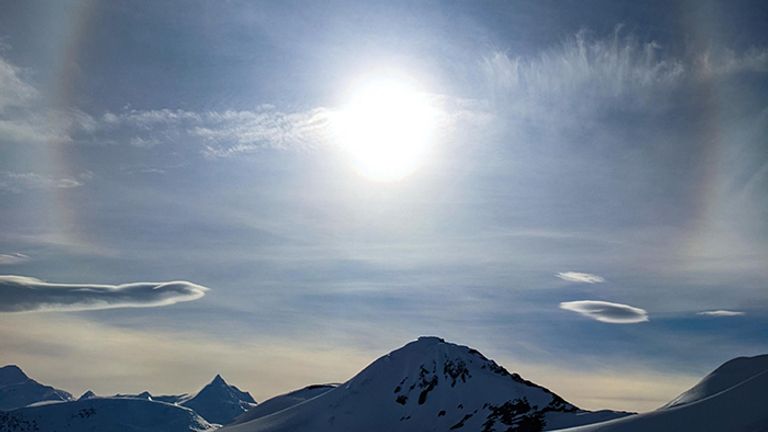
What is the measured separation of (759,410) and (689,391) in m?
40.5

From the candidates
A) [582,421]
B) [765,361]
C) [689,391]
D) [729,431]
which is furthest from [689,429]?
[582,421]

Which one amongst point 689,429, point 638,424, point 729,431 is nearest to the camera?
point 729,431

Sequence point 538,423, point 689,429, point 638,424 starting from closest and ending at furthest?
point 689,429 < point 638,424 < point 538,423

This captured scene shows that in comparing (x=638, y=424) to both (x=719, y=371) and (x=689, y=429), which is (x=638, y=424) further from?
(x=719, y=371)

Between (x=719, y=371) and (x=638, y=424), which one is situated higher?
(x=719, y=371)

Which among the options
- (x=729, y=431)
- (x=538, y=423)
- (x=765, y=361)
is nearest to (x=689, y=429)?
(x=729, y=431)

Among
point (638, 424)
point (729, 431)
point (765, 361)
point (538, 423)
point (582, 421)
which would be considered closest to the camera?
point (729, 431)

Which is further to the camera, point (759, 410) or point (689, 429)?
point (689, 429)

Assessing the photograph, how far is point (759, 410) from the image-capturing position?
4734cm

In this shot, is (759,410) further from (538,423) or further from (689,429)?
(538,423)

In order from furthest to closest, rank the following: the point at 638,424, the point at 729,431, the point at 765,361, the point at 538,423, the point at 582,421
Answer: the point at 538,423 < the point at 582,421 < the point at 765,361 < the point at 638,424 < the point at 729,431

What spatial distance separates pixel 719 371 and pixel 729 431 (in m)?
48.3

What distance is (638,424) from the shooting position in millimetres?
56875

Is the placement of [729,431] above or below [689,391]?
below
